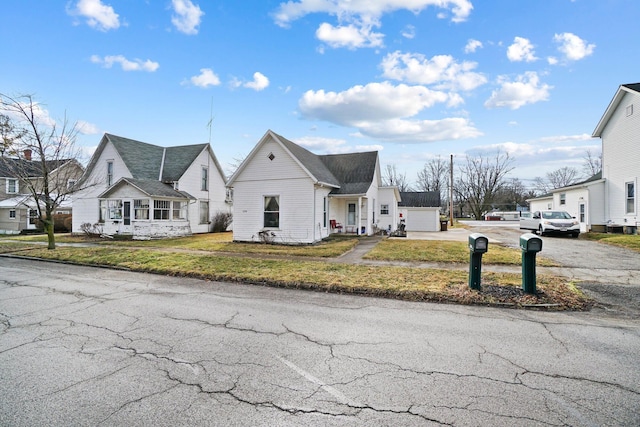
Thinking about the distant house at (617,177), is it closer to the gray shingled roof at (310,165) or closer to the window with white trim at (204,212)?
the gray shingled roof at (310,165)

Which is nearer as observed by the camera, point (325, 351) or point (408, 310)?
point (325, 351)

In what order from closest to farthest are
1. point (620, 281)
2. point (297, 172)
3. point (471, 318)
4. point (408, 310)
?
1. point (471, 318)
2. point (408, 310)
3. point (620, 281)
4. point (297, 172)

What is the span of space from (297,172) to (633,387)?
49.3ft

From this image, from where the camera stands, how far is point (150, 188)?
2212 centimetres

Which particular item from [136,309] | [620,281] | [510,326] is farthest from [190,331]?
[620,281]

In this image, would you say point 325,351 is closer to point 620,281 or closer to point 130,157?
point 620,281

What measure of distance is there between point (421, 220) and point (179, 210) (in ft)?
70.8

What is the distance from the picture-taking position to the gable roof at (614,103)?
18.2 meters

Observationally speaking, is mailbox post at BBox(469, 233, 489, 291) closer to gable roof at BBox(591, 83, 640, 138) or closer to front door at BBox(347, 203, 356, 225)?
front door at BBox(347, 203, 356, 225)

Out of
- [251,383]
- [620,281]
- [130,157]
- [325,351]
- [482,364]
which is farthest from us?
[130,157]

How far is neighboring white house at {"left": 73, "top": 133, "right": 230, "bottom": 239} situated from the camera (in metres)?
21.9

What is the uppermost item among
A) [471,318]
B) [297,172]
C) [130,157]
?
[130,157]

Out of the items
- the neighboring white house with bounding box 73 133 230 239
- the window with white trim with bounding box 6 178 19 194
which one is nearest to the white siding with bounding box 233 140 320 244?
the neighboring white house with bounding box 73 133 230 239

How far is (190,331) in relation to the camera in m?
5.05
